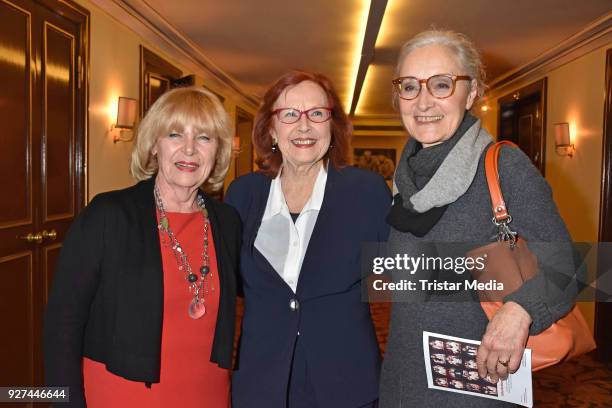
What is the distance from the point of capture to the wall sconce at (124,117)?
4906 mm

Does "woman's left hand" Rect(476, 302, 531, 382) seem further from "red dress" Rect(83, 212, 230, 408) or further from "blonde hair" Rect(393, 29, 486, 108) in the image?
"red dress" Rect(83, 212, 230, 408)

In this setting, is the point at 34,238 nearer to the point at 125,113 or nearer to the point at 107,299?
the point at 125,113

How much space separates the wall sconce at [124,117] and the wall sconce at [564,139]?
481 centimetres

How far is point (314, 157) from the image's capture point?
2.06 metres

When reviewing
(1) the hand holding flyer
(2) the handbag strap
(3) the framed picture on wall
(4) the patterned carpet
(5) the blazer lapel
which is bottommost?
(4) the patterned carpet

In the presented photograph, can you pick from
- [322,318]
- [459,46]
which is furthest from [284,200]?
[459,46]

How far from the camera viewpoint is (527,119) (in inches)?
310

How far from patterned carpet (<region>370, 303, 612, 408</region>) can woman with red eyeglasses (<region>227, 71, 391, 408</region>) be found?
9.59 ft

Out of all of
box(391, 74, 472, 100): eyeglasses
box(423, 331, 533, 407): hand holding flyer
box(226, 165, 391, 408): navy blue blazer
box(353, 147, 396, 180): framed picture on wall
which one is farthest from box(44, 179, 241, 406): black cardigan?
box(353, 147, 396, 180): framed picture on wall

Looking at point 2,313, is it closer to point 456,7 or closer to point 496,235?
point 496,235

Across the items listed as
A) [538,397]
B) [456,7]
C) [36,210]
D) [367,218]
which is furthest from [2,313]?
[456,7]

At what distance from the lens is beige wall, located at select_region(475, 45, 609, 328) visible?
5.55 m

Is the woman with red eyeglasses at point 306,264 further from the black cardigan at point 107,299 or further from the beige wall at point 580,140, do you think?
the beige wall at point 580,140

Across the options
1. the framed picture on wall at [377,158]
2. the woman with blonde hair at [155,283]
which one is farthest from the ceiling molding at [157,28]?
the framed picture on wall at [377,158]
